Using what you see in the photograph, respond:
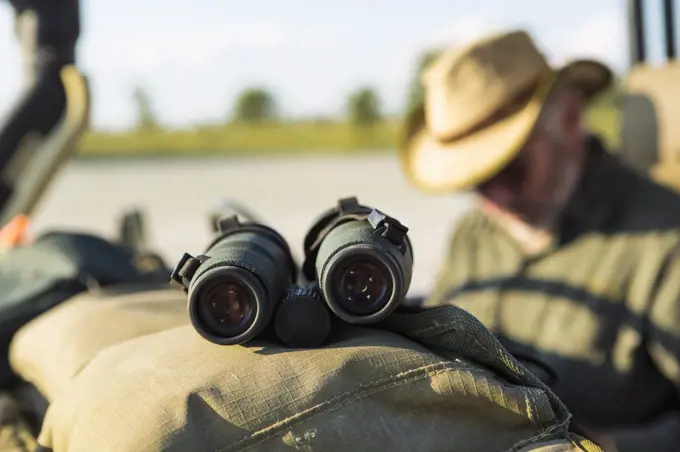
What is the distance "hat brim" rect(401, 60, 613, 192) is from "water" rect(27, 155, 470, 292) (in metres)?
2.21

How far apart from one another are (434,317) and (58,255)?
2.24 feet

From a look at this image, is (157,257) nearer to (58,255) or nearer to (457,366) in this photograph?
(58,255)

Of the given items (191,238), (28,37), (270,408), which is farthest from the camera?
(191,238)

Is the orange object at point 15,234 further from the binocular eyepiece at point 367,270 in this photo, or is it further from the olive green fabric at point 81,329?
the binocular eyepiece at point 367,270

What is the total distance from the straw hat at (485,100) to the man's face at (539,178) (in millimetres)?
59

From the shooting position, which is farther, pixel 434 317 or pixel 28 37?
pixel 28 37

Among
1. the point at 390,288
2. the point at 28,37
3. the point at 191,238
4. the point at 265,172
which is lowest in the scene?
the point at 265,172

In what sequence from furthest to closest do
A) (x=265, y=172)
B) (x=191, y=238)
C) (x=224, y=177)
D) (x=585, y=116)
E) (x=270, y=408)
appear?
(x=265, y=172) → (x=224, y=177) → (x=191, y=238) → (x=585, y=116) → (x=270, y=408)

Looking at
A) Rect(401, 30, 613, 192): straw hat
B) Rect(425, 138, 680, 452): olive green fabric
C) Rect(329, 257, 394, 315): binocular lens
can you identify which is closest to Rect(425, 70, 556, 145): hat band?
Rect(401, 30, 613, 192): straw hat

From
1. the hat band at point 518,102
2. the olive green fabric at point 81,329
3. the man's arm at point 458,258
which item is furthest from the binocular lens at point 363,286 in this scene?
the man's arm at point 458,258

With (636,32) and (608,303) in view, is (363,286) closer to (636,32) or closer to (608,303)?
(608,303)

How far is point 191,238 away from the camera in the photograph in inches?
326

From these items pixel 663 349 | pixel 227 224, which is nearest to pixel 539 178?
pixel 663 349

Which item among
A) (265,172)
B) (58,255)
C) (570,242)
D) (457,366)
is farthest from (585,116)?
(265,172)
